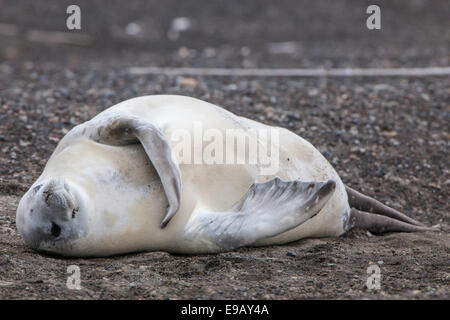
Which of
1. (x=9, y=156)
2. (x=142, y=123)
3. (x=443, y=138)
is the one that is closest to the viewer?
(x=142, y=123)

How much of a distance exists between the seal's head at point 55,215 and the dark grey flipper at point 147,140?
391 millimetres

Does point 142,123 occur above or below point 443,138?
above

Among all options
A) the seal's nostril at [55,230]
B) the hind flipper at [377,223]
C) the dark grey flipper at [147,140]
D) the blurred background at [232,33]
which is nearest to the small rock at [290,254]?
the dark grey flipper at [147,140]

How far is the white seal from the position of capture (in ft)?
11.9

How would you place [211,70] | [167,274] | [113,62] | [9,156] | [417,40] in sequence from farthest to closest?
[417,40]
[113,62]
[211,70]
[9,156]
[167,274]

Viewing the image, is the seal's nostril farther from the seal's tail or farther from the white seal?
the seal's tail

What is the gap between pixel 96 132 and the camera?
4023mm

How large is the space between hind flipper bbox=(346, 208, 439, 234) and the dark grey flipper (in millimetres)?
1551

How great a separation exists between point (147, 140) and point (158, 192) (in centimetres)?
26

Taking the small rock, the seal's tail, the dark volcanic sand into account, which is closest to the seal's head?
the dark volcanic sand

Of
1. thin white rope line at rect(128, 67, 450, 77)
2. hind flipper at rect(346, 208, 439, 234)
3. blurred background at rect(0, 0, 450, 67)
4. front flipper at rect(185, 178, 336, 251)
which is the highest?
blurred background at rect(0, 0, 450, 67)
